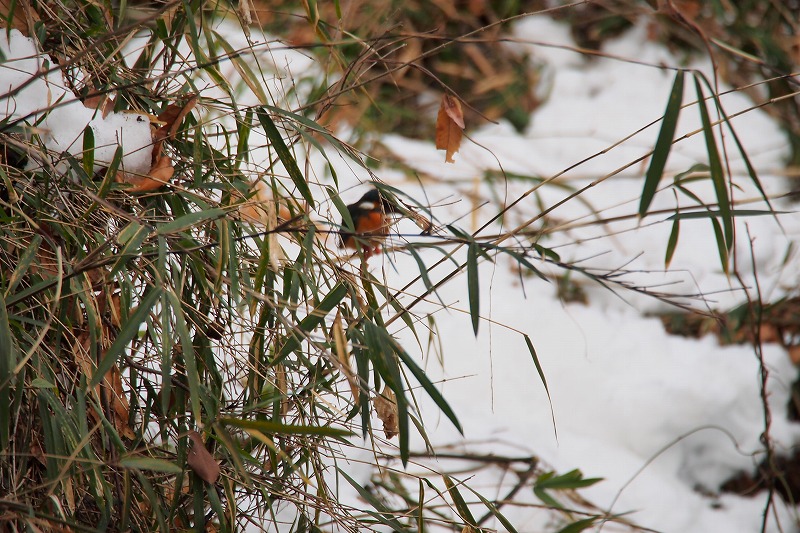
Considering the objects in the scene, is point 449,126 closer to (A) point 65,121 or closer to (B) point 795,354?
(A) point 65,121

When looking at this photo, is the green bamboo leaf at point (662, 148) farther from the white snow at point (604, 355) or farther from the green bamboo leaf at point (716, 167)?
the white snow at point (604, 355)

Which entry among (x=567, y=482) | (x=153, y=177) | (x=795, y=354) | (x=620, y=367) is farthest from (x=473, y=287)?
(x=795, y=354)

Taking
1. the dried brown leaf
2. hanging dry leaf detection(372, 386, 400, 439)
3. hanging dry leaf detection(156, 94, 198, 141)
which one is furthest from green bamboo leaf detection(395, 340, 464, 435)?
the dried brown leaf

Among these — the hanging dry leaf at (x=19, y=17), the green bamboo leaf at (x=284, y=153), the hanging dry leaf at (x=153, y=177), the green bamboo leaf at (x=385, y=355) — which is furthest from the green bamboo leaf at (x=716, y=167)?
the hanging dry leaf at (x=19, y=17)

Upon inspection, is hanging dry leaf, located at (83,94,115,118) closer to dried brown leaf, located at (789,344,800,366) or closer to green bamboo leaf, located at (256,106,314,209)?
green bamboo leaf, located at (256,106,314,209)

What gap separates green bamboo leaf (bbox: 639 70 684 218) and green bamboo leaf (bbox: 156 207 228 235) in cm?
48

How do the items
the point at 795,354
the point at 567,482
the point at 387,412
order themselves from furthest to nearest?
the point at 795,354 → the point at 567,482 → the point at 387,412

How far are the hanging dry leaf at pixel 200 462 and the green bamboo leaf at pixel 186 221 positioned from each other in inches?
9.6

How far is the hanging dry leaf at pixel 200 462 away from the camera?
84 cm

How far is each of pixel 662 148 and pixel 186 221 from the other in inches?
21.3

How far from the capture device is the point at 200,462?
0.84 m

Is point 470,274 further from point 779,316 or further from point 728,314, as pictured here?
point 779,316

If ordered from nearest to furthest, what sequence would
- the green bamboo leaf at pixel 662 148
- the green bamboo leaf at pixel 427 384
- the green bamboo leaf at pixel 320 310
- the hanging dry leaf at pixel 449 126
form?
the green bamboo leaf at pixel 662 148 < the green bamboo leaf at pixel 427 384 < the green bamboo leaf at pixel 320 310 < the hanging dry leaf at pixel 449 126

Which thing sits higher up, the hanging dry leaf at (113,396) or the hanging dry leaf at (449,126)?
the hanging dry leaf at (449,126)
